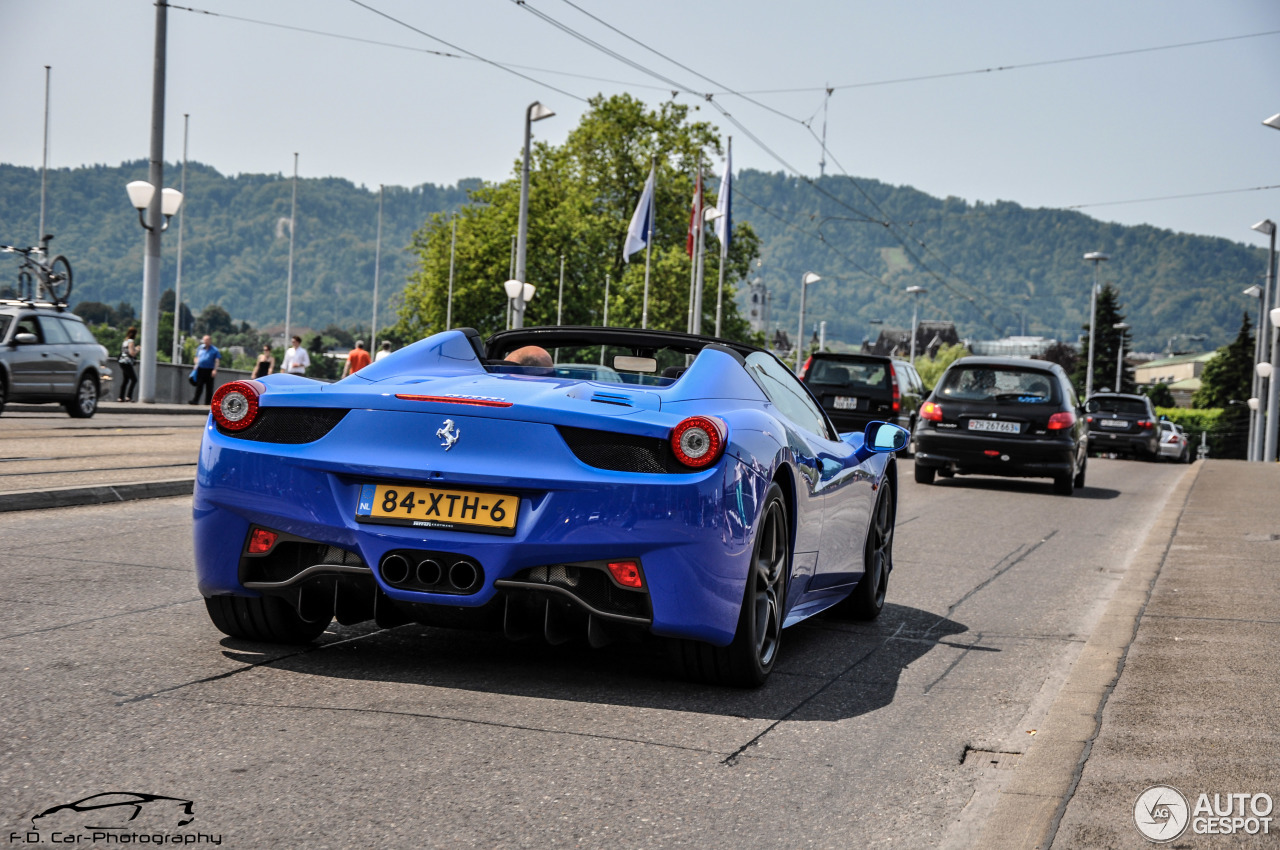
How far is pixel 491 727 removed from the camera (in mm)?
4129

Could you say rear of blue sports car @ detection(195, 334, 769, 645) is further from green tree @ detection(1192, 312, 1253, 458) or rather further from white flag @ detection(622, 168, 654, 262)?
green tree @ detection(1192, 312, 1253, 458)

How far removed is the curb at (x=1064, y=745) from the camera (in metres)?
3.35

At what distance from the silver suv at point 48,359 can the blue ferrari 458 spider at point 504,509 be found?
1687 cm

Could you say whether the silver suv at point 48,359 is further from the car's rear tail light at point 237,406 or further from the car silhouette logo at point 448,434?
the car silhouette logo at point 448,434

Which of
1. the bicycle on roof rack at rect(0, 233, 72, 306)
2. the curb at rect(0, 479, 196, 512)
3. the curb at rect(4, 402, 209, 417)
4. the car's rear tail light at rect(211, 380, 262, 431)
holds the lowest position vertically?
the curb at rect(0, 479, 196, 512)

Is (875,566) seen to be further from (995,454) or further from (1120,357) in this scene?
(1120,357)

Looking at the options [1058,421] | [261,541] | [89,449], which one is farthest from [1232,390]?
[261,541]

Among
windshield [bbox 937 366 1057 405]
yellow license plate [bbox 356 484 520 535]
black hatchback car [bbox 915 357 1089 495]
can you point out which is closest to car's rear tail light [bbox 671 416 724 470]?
yellow license plate [bbox 356 484 520 535]

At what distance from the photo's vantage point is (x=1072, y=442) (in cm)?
1744

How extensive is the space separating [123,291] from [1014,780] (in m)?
185

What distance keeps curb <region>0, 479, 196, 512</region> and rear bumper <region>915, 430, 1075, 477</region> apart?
960 cm

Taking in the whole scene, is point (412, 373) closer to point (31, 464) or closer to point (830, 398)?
point (31, 464)

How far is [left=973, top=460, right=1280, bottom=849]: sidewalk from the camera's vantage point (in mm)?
3379

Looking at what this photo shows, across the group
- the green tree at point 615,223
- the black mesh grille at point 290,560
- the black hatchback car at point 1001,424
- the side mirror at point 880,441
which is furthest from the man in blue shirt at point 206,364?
the green tree at point 615,223
